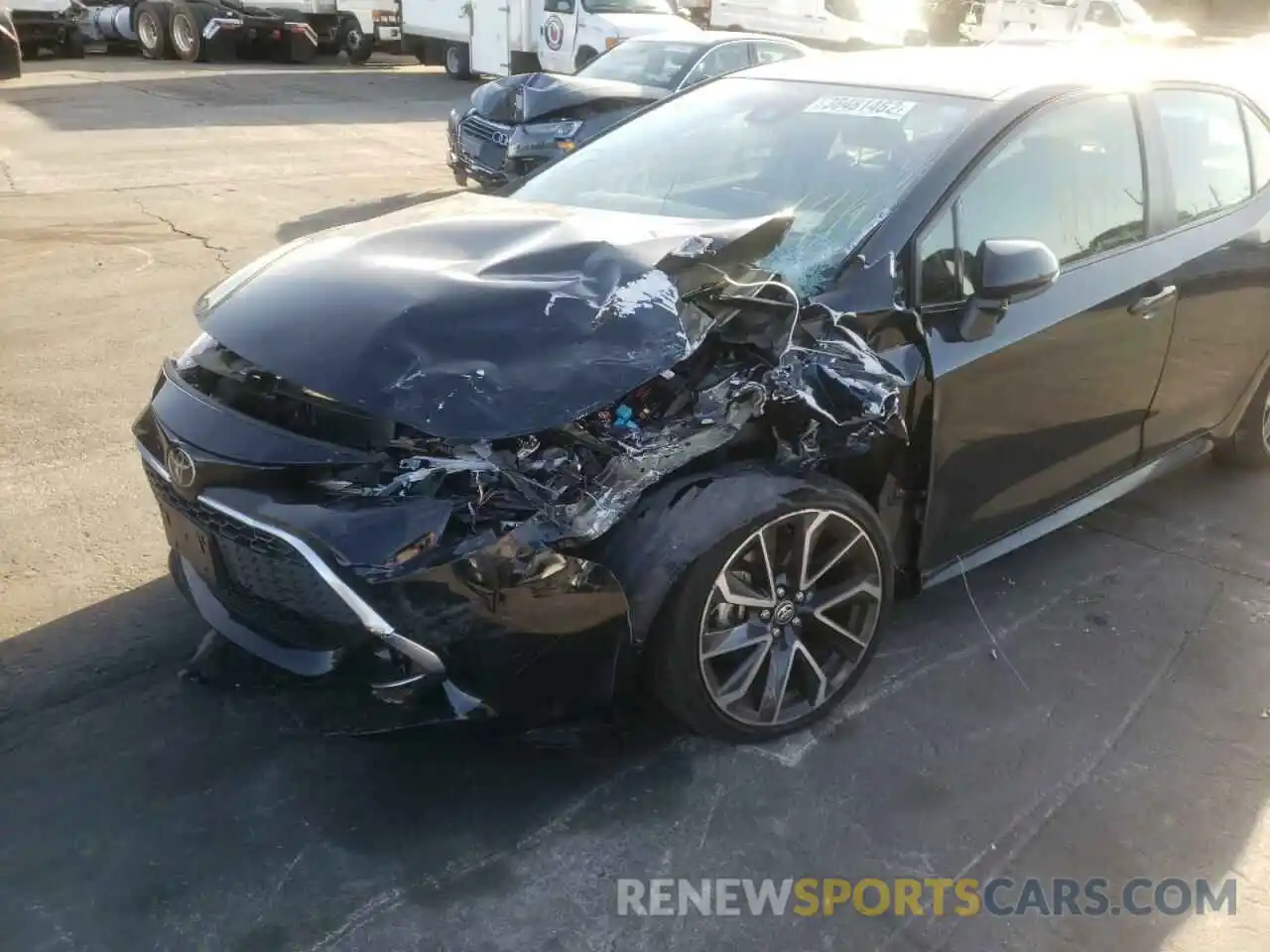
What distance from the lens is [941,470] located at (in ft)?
10.6

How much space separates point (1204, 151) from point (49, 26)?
73.0 ft

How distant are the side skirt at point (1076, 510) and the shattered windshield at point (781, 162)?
1.06 meters

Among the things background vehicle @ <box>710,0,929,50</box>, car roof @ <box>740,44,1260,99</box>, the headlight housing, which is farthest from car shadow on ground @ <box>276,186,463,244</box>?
background vehicle @ <box>710,0,929,50</box>

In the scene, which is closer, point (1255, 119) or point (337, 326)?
point (337, 326)

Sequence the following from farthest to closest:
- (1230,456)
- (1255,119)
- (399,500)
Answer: (1230,456) < (1255,119) < (399,500)

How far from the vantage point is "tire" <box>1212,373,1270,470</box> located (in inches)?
185

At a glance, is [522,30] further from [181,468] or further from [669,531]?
[669,531]

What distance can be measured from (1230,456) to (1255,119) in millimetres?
1441

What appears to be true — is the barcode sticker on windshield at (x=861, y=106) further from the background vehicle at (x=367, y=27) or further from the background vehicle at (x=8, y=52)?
the background vehicle at (x=367, y=27)

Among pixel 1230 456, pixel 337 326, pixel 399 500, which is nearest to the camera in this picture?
pixel 399 500

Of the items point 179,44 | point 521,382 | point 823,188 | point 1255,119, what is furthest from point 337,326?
point 179,44

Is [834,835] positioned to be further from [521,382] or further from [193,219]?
[193,219]

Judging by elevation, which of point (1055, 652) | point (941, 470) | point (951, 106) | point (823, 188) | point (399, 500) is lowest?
point (1055, 652)

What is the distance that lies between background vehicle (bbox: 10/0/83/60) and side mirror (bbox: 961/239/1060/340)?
72.2 feet
